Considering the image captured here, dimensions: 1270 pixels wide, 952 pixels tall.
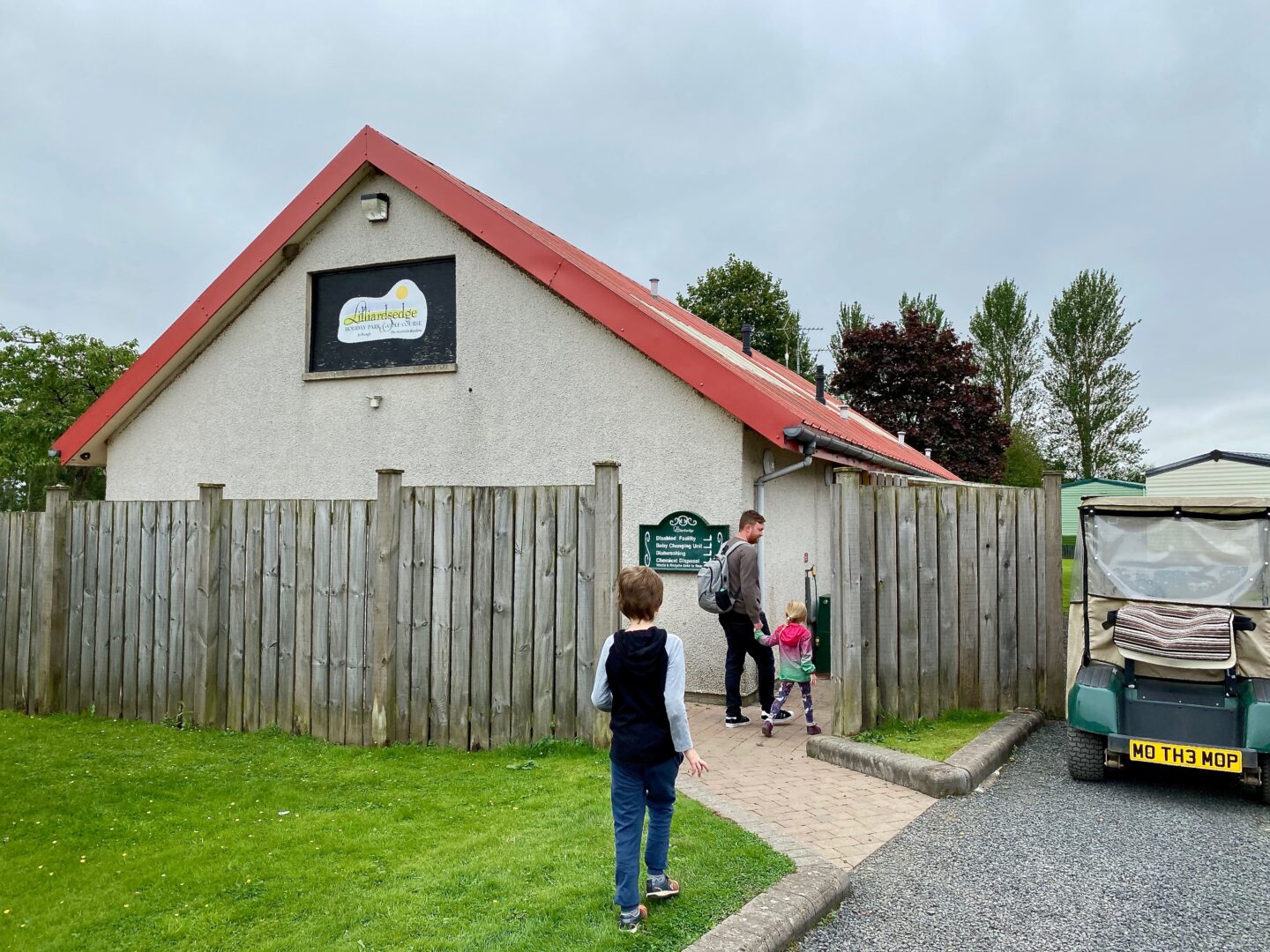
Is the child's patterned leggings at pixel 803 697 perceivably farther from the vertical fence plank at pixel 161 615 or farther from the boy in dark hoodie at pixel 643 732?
the vertical fence plank at pixel 161 615

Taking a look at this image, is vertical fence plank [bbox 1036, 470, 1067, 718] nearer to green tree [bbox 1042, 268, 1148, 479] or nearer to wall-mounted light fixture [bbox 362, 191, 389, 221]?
wall-mounted light fixture [bbox 362, 191, 389, 221]

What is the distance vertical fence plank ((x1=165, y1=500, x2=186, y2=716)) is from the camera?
26.1 ft

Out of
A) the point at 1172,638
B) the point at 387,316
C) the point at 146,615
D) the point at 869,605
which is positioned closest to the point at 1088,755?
the point at 1172,638

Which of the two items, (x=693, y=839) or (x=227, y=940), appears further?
(x=693, y=839)

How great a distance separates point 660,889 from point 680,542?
205 inches

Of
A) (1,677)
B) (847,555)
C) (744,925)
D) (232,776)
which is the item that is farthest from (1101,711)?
(1,677)

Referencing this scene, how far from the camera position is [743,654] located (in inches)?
304

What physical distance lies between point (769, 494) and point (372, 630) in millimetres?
4250

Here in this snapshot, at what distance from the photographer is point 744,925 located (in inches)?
145

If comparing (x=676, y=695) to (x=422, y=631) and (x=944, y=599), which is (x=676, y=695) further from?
(x=944, y=599)

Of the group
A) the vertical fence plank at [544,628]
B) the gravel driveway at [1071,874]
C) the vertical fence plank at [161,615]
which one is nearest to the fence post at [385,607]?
the vertical fence plank at [544,628]

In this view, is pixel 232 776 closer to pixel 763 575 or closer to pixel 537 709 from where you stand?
pixel 537 709

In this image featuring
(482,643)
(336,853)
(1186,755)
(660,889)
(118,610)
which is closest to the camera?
(660,889)

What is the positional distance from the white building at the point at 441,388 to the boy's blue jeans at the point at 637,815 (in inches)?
187
